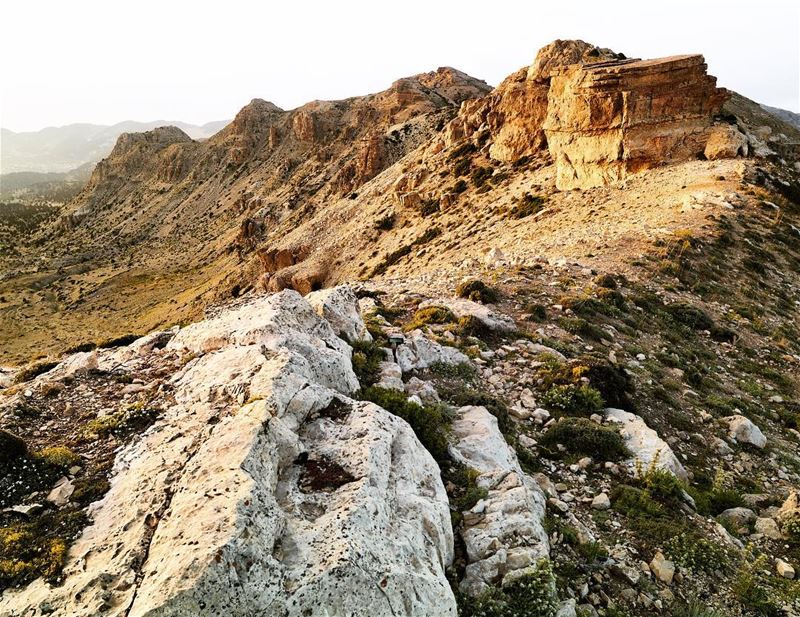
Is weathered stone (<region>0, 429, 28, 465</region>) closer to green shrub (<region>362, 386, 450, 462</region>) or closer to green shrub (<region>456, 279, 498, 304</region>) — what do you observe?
green shrub (<region>362, 386, 450, 462</region>)

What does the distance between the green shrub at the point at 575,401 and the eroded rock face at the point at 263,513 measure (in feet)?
16.1

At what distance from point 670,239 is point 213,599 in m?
23.2

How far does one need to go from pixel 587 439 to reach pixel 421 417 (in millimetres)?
3558

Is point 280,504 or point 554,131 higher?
point 554,131

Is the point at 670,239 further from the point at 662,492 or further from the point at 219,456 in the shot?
the point at 219,456

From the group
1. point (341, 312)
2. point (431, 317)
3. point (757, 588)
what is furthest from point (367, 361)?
point (757, 588)

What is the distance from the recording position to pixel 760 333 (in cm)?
1642

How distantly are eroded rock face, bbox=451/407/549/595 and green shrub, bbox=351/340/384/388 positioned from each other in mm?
2173

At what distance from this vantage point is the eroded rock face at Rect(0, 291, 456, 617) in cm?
406

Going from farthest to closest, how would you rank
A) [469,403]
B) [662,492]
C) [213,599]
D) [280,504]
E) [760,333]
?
[760,333]
[469,403]
[662,492]
[280,504]
[213,599]

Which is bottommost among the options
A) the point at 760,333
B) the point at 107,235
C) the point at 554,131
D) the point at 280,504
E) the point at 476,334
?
the point at 107,235

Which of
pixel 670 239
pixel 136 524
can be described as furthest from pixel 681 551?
pixel 670 239

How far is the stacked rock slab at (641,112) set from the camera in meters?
30.4

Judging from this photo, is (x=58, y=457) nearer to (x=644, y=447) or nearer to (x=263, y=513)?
(x=263, y=513)
